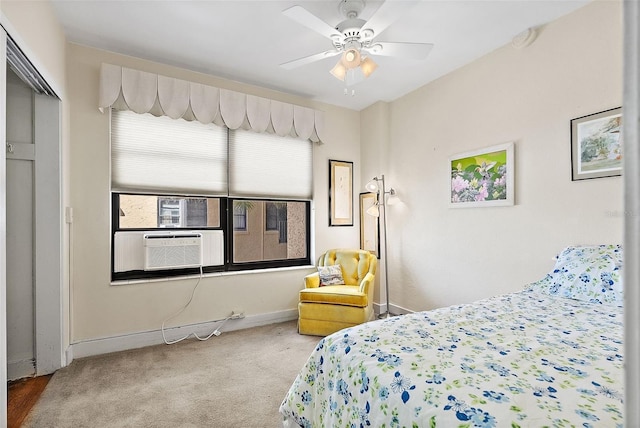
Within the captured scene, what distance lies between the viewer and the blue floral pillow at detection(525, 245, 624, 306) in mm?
1867

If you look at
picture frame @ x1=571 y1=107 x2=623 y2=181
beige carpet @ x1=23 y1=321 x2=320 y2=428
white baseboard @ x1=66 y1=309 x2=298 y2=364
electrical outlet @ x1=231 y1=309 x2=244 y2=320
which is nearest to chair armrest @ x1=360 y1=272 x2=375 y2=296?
beige carpet @ x1=23 y1=321 x2=320 y2=428

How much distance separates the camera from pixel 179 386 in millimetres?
2295

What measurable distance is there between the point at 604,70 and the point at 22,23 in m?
3.64

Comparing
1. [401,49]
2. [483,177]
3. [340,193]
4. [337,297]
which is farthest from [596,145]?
[340,193]

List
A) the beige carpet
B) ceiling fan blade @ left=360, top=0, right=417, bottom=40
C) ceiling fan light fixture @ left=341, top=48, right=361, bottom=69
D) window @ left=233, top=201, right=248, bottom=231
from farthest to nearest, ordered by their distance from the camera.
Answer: window @ left=233, top=201, right=248, bottom=231 < ceiling fan light fixture @ left=341, top=48, right=361, bottom=69 < the beige carpet < ceiling fan blade @ left=360, top=0, right=417, bottom=40

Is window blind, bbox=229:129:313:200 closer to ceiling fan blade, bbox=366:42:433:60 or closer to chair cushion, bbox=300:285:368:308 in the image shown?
chair cushion, bbox=300:285:368:308

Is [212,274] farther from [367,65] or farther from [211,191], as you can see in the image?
[367,65]

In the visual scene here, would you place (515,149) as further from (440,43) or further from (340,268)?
(340,268)

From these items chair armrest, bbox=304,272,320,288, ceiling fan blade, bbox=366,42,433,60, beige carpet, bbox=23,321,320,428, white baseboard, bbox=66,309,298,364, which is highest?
ceiling fan blade, bbox=366,42,433,60

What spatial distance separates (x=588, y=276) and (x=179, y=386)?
281cm

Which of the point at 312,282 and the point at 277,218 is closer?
the point at 312,282

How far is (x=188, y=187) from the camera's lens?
3.25 metres

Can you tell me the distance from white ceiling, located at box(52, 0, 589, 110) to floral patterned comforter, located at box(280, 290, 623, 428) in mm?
1750

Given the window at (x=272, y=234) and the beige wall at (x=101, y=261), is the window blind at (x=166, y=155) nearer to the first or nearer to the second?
the beige wall at (x=101, y=261)
